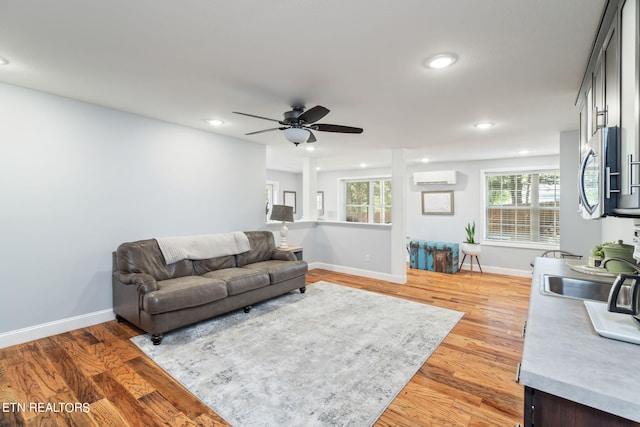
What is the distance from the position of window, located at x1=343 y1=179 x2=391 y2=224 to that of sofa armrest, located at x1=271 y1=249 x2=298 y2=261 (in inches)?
162

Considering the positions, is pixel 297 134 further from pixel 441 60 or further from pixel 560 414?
pixel 560 414

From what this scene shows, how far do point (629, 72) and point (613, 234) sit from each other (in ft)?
8.51

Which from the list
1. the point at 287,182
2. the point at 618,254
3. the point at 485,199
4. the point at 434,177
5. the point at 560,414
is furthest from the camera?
the point at 287,182

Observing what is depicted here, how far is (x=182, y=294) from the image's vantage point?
2.94m

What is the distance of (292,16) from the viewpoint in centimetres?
164

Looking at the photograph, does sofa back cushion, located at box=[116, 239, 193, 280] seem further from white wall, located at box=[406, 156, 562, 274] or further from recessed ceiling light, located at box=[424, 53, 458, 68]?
white wall, located at box=[406, 156, 562, 274]

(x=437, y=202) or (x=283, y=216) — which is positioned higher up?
(x=437, y=202)

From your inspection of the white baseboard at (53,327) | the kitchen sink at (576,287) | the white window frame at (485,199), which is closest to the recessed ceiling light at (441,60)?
the kitchen sink at (576,287)

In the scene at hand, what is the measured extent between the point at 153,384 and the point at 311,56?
2.59 m

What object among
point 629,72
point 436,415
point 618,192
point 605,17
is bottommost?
point 436,415

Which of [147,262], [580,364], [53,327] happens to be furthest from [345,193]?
[580,364]

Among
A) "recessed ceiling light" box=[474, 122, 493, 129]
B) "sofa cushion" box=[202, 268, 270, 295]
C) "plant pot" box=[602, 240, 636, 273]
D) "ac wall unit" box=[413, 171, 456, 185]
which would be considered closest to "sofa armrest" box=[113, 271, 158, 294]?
"sofa cushion" box=[202, 268, 270, 295]

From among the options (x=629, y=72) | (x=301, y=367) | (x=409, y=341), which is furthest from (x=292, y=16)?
(x=409, y=341)

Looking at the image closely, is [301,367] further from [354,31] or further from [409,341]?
[354,31]
